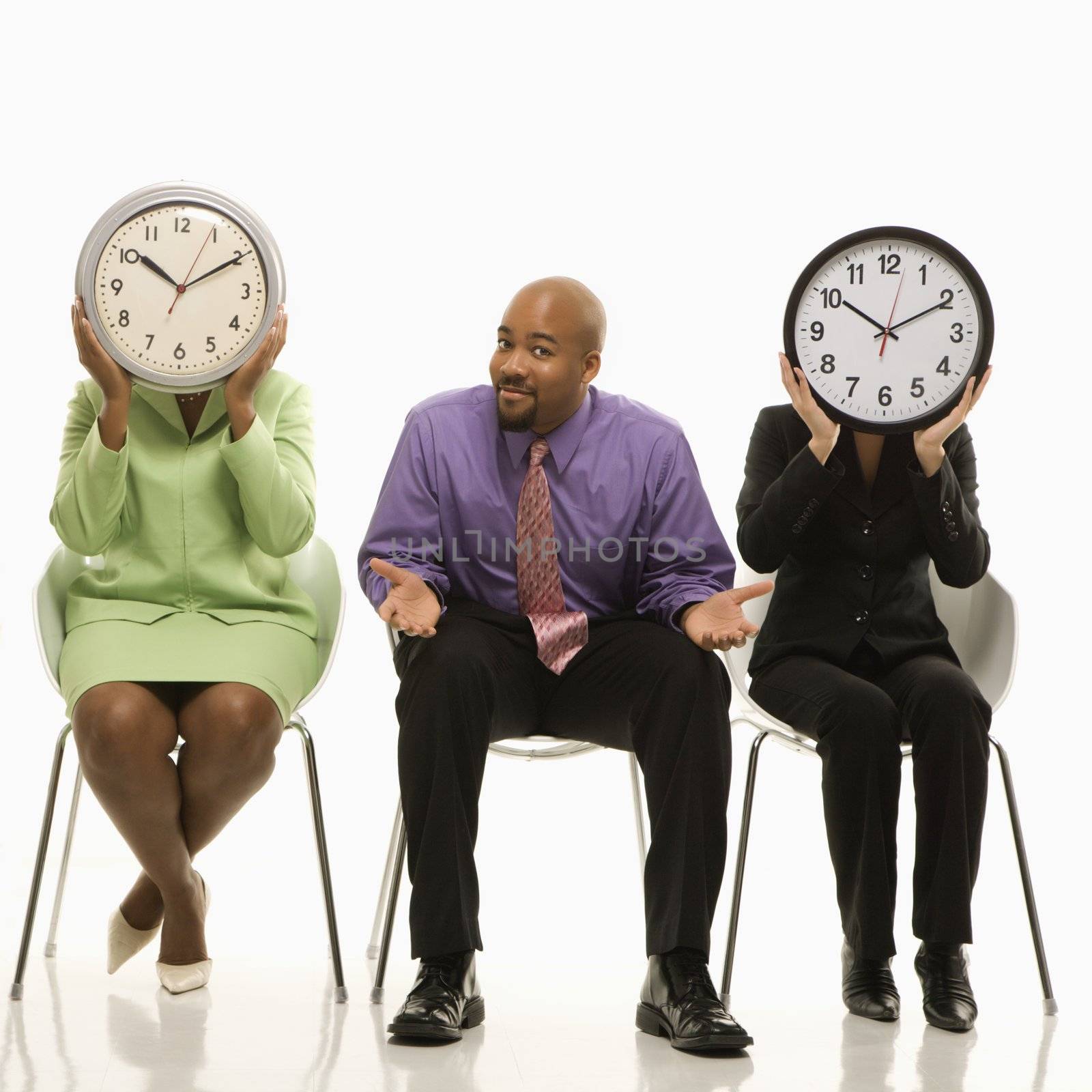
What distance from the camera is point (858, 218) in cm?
418

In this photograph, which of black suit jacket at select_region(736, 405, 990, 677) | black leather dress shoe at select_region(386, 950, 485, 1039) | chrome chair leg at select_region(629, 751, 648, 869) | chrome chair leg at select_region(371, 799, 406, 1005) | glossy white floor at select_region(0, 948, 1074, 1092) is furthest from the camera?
chrome chair leg at select_region(629, 751, 648, 869)

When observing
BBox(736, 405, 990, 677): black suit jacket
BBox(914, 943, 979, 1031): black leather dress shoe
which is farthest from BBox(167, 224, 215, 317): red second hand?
→ BBox(914, 943, 979, 1031): black leather dress shoe

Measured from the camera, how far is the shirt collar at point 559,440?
276 cm

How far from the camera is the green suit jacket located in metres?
2.65

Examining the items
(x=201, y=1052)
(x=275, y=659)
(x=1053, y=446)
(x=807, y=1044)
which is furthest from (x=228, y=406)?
(x=1053, y=446)

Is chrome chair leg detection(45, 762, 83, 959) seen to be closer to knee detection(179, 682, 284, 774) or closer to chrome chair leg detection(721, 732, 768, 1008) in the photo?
knee detection(179, 682, 284, 774)

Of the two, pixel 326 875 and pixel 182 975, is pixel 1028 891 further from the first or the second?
pixel 182 975

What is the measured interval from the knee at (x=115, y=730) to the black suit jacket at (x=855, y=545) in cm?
108

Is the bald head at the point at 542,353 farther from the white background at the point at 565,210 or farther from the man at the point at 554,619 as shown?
the white background at the point at 565,210

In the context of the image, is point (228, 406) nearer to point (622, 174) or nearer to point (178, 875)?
point (178, 875)

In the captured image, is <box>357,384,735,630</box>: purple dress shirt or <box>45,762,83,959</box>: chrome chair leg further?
<box>45,762,83,959</box>: chrome chair leg

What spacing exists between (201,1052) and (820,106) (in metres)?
3.01

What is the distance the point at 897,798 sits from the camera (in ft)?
8.30

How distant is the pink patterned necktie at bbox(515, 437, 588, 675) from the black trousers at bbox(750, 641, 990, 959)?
1.51 feet
